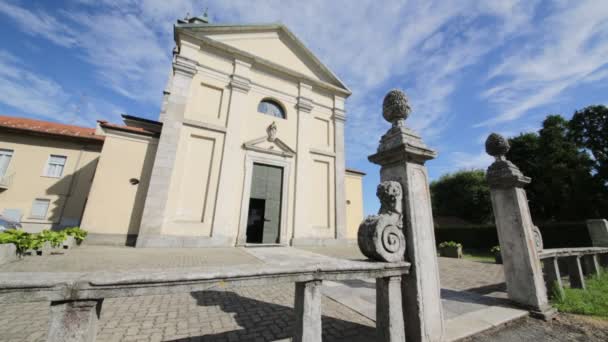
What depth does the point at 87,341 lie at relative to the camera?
3.93 ft

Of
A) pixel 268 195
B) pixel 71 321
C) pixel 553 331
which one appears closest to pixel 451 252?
pixel 553 331

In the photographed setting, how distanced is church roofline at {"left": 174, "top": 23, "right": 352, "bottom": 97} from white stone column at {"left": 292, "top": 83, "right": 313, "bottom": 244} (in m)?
1.36

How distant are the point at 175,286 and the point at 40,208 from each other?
17.8 metres

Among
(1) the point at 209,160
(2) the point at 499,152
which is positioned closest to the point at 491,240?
(2) the point at 499,152

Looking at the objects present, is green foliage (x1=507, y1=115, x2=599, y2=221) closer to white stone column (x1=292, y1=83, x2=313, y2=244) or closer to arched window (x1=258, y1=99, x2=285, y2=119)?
white stone column (x1=292, y1=83, x2=313, y2=244)

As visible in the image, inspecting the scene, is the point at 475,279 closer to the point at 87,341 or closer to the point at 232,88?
the point at 87,341

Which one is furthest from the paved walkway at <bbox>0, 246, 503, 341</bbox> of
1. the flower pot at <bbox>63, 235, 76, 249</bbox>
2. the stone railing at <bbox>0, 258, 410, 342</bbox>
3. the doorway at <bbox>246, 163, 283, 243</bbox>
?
the doorway at <bbox>246, 163, 283, 243</bbox>

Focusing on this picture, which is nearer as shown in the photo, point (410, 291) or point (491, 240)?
point (410, 291)

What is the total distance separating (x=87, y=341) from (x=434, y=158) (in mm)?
3338

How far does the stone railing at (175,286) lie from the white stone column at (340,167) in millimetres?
10019

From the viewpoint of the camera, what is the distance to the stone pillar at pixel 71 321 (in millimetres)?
1170

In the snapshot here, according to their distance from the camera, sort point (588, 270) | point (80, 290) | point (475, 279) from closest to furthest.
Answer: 1. point (80, 290)
2. point (588, 270)
3. point (475, 279)

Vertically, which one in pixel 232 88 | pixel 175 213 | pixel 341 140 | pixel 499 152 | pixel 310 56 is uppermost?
pixel 310 56

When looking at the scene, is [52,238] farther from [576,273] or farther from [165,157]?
[576,273]
